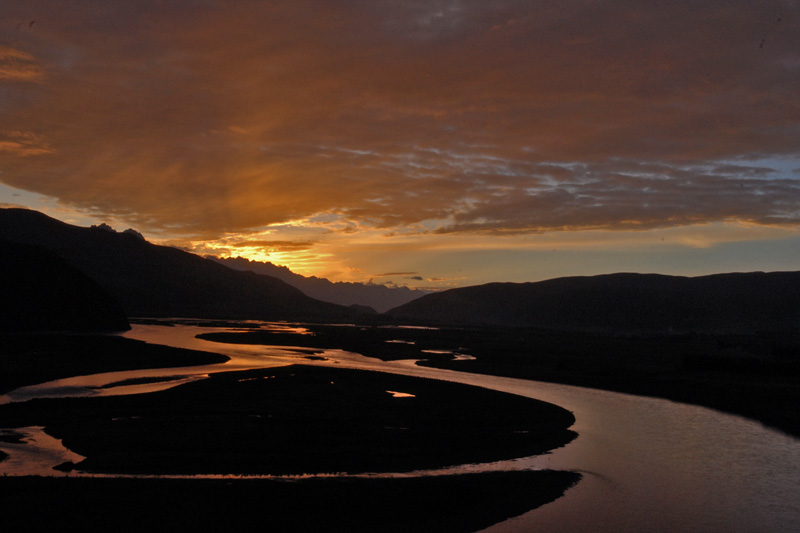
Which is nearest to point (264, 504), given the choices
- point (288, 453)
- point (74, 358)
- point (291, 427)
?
point (288, 453)

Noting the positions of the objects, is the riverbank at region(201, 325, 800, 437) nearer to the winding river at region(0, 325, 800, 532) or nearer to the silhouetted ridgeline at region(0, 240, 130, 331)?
the winding river at region(0, 325, 800, 532)

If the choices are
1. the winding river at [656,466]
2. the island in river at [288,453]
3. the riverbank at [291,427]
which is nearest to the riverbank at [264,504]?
the island in river at [288,453]

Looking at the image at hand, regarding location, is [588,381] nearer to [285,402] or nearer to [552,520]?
[285,402]

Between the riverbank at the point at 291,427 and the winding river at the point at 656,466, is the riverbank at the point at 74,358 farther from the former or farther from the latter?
the riverbank at the point at 291,427

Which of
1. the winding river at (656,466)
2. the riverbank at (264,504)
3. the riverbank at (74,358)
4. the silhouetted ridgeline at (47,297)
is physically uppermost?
the silhouetted ridgeline at (47,297)

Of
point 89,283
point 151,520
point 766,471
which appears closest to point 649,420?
point 766,471
